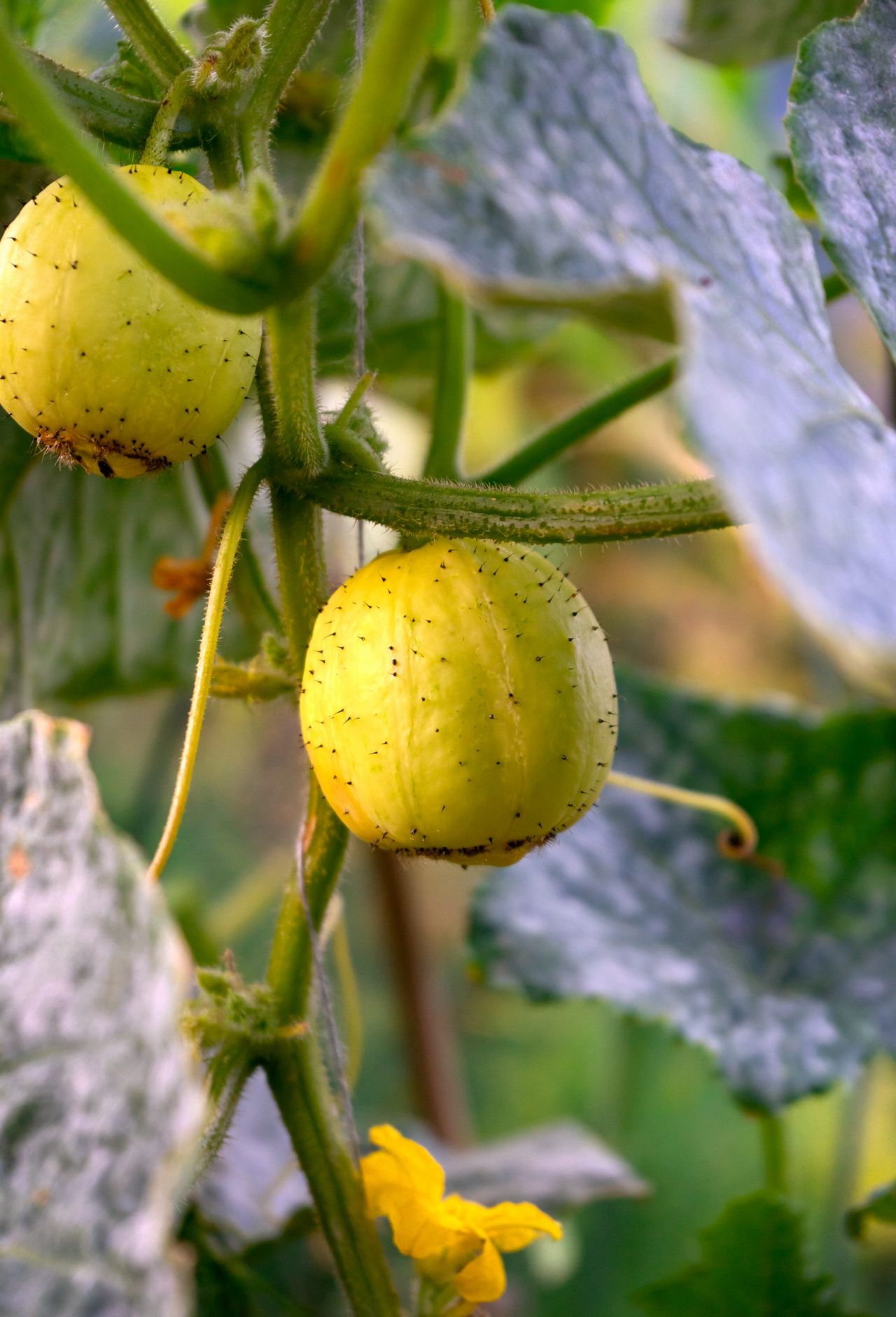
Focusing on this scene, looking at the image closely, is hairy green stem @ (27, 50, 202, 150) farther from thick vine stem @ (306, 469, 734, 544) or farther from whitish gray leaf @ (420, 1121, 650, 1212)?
whitish gray leaf @ (420, 1121, 650, 1212)

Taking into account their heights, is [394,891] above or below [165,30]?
below

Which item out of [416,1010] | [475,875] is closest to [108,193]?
[416,1010]

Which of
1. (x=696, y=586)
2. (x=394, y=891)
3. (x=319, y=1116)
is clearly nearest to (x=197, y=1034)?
(x=319, y=1116)

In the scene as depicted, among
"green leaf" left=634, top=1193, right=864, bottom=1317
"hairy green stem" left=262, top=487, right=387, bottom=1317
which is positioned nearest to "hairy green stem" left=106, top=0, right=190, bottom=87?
"hairy green stem" left=262, top=487, right=387, bottom=1317

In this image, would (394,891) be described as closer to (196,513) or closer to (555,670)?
(196,513)

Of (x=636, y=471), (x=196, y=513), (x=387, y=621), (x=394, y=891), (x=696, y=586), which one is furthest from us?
(x=696, y=586)

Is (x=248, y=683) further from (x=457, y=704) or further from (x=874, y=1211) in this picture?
(x=874, y=1211)
